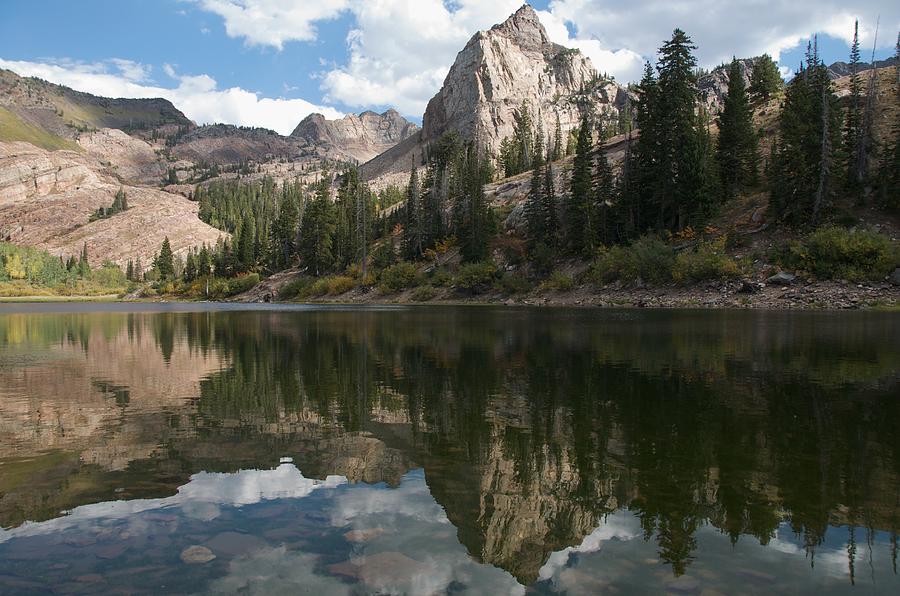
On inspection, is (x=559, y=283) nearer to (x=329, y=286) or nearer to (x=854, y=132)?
(x=854, y=132)

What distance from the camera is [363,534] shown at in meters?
7.00

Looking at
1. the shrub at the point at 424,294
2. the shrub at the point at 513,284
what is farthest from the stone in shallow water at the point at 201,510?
the shrub at the point at 424,294

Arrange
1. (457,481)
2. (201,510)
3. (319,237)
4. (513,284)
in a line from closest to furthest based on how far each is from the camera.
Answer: (201,510), (457,481), (513,284), (319,237)

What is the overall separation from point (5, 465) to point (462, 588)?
8773 millimetres

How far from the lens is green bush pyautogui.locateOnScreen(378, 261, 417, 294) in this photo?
97750mm

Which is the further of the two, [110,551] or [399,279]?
[399,279]

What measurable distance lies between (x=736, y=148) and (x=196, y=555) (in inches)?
3290

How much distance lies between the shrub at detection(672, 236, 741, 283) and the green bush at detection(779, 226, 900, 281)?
5.57 m

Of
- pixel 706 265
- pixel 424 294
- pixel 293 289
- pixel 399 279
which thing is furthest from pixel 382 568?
pixel 293 289

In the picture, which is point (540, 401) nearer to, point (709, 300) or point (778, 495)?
point (778, 495)

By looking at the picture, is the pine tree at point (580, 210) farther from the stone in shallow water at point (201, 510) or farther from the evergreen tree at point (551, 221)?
the stone in shallow water at point (201, 510)

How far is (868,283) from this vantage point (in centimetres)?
4912

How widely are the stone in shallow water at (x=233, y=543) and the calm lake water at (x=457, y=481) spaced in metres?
0.03

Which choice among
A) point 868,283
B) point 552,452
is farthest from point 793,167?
point 552,452
